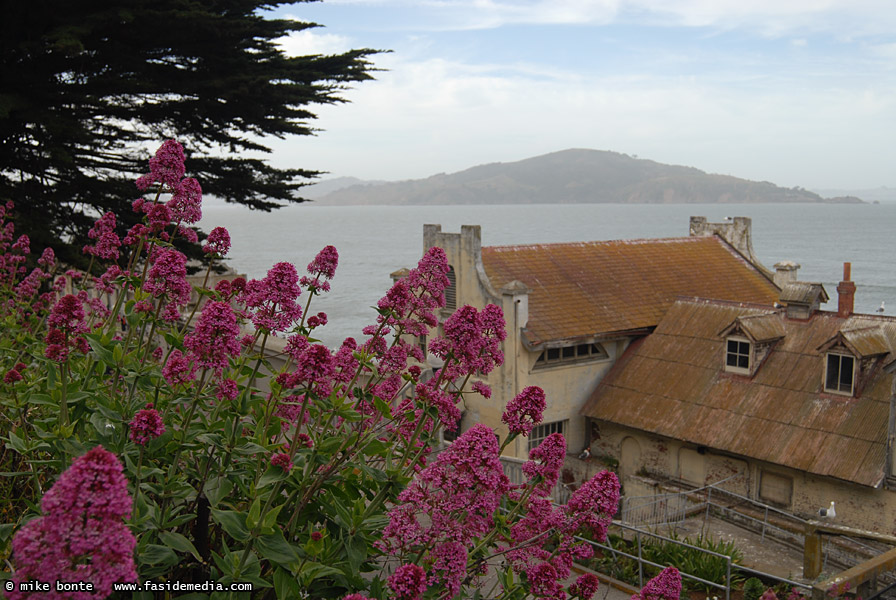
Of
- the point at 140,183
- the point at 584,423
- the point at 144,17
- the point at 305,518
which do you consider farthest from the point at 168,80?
the point at 584,423

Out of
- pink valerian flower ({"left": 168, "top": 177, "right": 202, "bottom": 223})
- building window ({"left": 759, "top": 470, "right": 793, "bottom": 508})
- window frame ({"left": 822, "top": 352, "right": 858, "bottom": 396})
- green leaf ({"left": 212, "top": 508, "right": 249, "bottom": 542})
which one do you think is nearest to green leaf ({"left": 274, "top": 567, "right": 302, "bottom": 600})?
green leaf ({"left": 212, "top": 508, "right": 249, "bottom": 542})

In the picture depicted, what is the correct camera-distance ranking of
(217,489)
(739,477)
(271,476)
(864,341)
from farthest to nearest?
(739,477) < (864,341) < (217,489) < (271,476)

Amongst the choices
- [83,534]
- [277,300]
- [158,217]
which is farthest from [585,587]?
[158,217]

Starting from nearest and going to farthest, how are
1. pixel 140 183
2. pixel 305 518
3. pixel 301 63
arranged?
pixel 305 518
pixel 140 183
pixel 301 63

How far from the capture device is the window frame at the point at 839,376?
21281 millimetres

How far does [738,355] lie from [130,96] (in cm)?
1771

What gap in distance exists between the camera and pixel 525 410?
434cm

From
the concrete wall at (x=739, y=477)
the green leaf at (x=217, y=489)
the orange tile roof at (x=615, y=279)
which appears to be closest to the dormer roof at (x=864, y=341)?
the concrete wall at (x=739, y=477)

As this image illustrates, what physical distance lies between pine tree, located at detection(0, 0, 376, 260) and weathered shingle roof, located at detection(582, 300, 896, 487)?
1288cm

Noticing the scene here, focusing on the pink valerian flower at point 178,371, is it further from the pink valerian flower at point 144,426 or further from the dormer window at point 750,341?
the dormer window at point 750,341

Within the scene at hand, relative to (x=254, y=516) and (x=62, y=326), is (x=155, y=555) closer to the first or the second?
(x=254, y=516)

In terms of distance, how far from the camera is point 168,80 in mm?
16719

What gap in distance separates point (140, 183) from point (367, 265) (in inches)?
4445

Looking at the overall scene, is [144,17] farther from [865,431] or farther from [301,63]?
[865,431]
